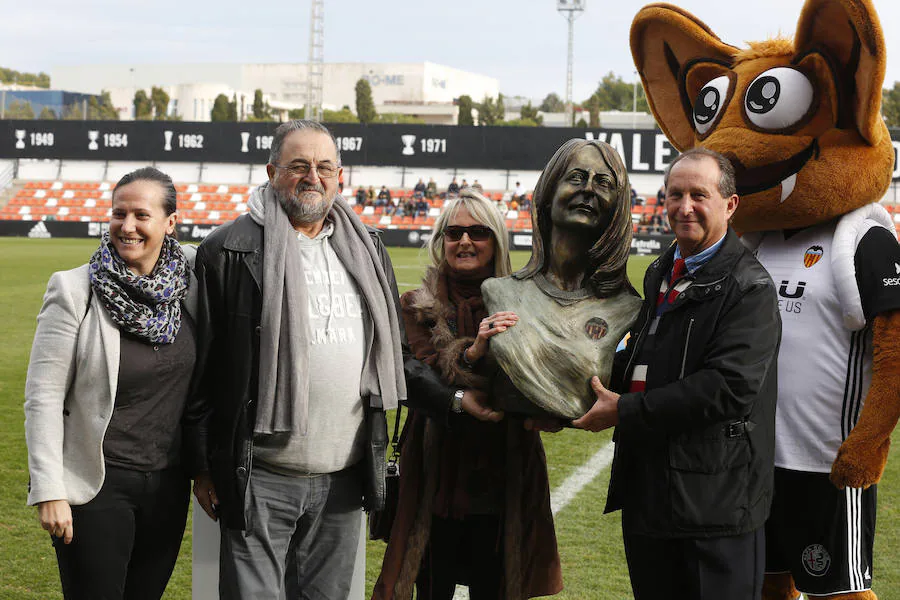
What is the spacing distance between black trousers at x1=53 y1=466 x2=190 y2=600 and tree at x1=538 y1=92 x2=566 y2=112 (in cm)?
9070

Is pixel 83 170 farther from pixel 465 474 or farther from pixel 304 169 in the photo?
pixel 465 474

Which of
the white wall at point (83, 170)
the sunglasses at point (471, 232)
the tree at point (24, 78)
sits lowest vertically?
the sunglasses at point (471, 232)

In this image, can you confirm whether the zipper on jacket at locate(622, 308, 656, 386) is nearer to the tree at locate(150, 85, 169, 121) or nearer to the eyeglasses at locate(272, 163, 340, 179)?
the eyeglasses at locate(272, 163, 340, 179)

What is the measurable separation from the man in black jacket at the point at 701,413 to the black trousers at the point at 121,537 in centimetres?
126

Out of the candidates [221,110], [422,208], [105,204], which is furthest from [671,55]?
[221,110]

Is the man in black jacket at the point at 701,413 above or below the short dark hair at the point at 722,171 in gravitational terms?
below

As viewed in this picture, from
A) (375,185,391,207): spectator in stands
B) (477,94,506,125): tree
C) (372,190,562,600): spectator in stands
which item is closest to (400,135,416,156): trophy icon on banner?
(375,185,391,207): spectator in stands

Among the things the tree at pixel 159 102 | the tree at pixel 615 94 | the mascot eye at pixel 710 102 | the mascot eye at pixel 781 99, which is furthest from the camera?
the tree at pixel 615 94

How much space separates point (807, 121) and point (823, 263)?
1.76ft

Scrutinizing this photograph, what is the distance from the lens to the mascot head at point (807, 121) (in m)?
3.36

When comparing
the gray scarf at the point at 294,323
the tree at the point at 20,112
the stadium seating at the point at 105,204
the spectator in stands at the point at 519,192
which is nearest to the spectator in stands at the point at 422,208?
the stadium seating at the point at 105,204

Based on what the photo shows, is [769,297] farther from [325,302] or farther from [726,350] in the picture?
[325,302]

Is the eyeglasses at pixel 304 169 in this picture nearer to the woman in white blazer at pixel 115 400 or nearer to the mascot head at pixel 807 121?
the woman in white blazer at pixel 115 400

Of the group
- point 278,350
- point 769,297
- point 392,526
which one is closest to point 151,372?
point 278,350
